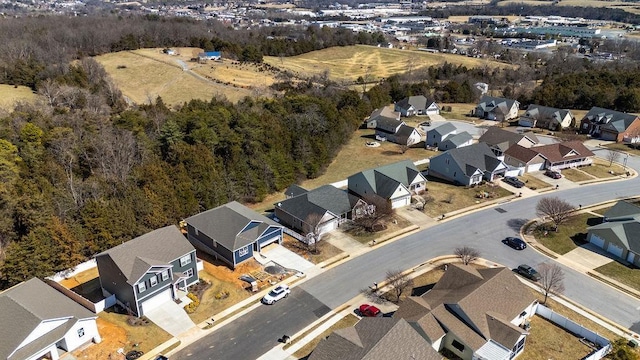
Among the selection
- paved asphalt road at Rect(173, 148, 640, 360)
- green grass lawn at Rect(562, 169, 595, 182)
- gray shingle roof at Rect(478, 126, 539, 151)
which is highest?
gray shingle roof at Rect(478, 126, 539, 151)

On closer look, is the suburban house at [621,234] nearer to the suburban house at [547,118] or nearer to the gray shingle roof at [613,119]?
the gray shingle roof at [613,119]

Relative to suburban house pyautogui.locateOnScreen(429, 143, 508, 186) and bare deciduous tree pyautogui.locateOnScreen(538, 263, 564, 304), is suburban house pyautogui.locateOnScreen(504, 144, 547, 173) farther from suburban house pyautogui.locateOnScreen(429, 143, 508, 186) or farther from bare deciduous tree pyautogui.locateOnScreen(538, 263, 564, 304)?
bare deciduous tree pyautogui.locateOnScreen(538, 263, 564, 304)

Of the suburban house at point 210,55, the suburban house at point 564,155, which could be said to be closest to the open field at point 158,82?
the suburban house at point 210,55

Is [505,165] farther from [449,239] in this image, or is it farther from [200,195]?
[200,195]

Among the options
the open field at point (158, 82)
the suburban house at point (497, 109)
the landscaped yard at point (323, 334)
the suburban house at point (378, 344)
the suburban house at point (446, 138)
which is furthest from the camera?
the open field at point (158, 82)

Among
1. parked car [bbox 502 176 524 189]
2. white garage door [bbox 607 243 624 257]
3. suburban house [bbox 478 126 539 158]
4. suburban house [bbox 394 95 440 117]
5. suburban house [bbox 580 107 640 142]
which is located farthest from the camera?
suburban house [bbox 394 95 440 117]

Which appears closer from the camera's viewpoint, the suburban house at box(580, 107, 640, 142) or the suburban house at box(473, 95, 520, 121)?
the suburban house at box(580, 107, 640, 142)

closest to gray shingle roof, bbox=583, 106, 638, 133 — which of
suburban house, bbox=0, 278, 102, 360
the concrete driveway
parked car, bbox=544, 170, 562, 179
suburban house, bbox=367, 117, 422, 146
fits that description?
parked car, bbox=544, 170, 562, 179

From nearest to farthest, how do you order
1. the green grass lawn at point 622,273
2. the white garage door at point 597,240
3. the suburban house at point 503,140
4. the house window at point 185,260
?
the house window at point 185,260 < the green grass lawn at point 622,273 < the white garage door at point 597,240 < the suburban house at point 503,140
